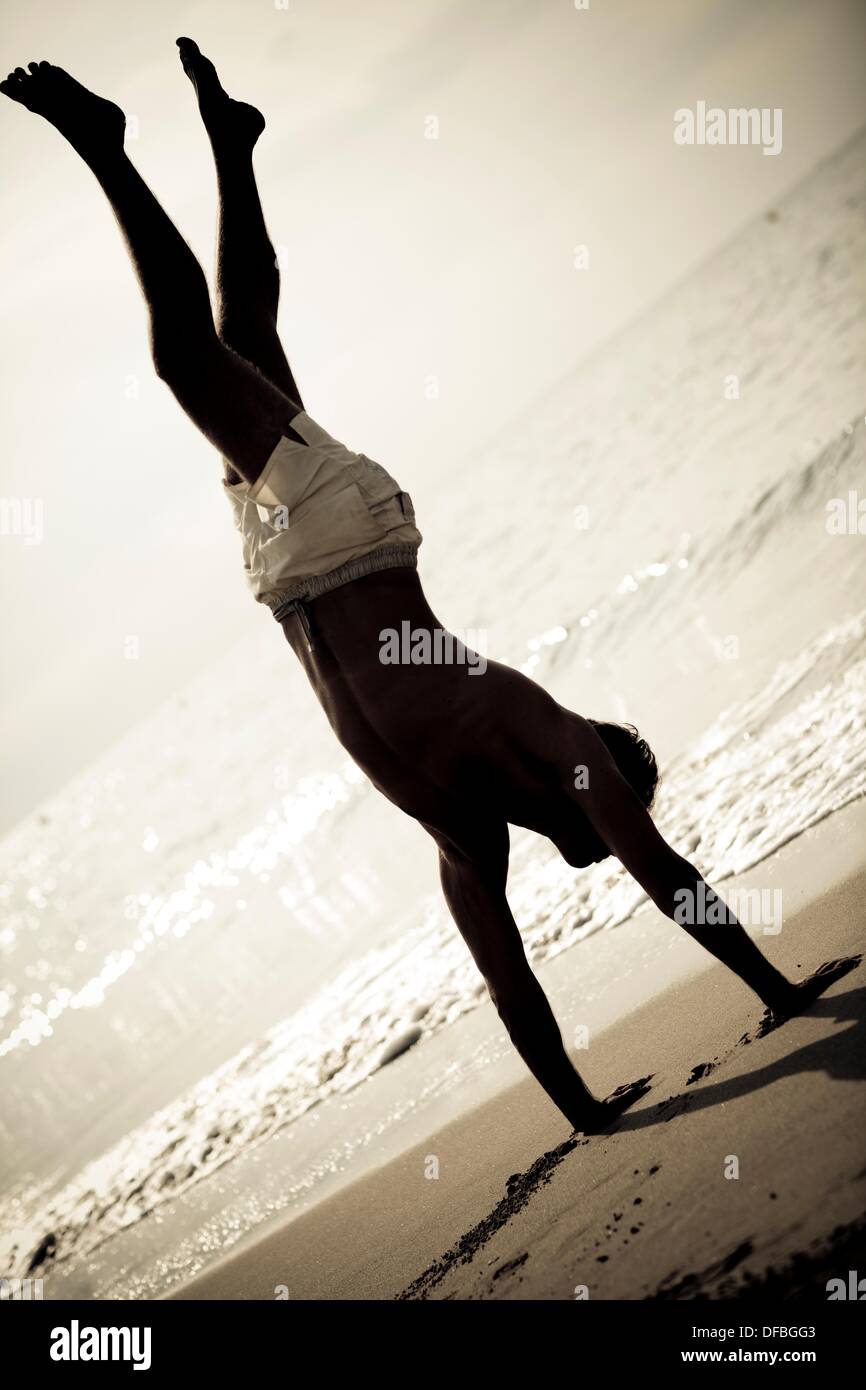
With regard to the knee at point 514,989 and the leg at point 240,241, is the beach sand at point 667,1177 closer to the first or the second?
the knee at point 514,989

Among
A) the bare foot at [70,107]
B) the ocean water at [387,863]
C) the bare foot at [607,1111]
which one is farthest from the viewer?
the ocean water at [387,863]

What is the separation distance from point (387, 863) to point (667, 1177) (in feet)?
22.1

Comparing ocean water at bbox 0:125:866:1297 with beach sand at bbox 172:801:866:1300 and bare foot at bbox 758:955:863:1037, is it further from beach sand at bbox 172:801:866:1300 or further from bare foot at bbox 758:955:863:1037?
bare foot at bbox 758:955:863:1037

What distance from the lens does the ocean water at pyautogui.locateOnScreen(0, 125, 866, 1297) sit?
5.48 meters

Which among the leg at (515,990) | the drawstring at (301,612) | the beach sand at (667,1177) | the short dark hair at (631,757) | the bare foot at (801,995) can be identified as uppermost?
the drawstring at (301,612)

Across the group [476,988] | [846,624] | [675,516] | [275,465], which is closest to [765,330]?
[675,516]

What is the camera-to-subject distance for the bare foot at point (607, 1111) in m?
3.38

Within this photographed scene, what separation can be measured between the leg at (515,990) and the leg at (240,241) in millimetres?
1710

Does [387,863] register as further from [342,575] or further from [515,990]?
[342,575]

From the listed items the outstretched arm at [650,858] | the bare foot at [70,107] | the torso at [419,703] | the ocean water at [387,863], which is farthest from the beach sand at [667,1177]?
the bare foot at [70,107]

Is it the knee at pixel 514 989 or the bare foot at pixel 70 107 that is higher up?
the bare foot at pixel 70 107

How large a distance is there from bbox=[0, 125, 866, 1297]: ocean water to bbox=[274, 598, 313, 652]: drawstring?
8.10 ft

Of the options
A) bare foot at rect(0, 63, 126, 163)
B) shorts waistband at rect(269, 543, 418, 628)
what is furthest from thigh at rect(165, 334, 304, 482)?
bare foot at rect(0, 63, 126, 163)
